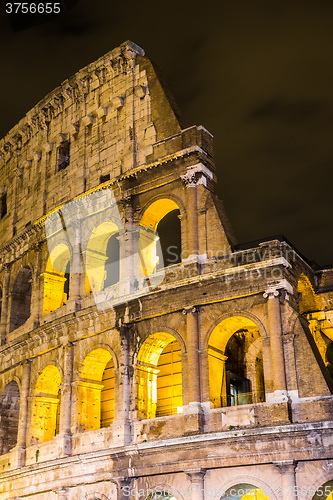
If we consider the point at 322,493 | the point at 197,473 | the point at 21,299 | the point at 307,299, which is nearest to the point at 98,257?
the point at 21,299

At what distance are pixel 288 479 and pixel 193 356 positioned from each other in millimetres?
4048

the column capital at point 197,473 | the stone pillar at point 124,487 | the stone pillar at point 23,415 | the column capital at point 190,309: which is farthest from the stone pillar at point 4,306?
the column capital at point 197,473

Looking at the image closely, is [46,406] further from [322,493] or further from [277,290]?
Result: [322,493]

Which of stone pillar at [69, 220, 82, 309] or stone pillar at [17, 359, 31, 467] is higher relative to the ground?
stone pillar at [69, 220, 82, 309]

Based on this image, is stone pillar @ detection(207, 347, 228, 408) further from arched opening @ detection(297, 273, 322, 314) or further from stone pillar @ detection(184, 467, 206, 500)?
arched opening @ detection(297, 273, 322, 314)

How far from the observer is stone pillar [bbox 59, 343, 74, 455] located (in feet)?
65.7

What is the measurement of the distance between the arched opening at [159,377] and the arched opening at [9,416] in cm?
587

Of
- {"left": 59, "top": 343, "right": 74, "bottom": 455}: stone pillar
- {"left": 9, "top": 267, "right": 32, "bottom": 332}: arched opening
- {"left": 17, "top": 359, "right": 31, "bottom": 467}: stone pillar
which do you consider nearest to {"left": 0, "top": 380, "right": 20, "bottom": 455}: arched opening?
{"left": 17, "top": 359, "right": 31, "bottom": 467}: stone pillar

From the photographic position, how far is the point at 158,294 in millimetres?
19281

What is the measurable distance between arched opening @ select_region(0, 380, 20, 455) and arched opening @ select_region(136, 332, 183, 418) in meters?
5.87

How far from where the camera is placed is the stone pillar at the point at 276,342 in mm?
16562

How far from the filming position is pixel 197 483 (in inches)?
658

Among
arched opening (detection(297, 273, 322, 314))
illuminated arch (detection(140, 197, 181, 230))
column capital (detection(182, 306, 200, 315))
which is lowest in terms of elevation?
column capital (detection(182, 306, 200, 315))

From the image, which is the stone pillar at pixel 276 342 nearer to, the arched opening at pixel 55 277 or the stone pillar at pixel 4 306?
the arched opening at pixel 55 277
